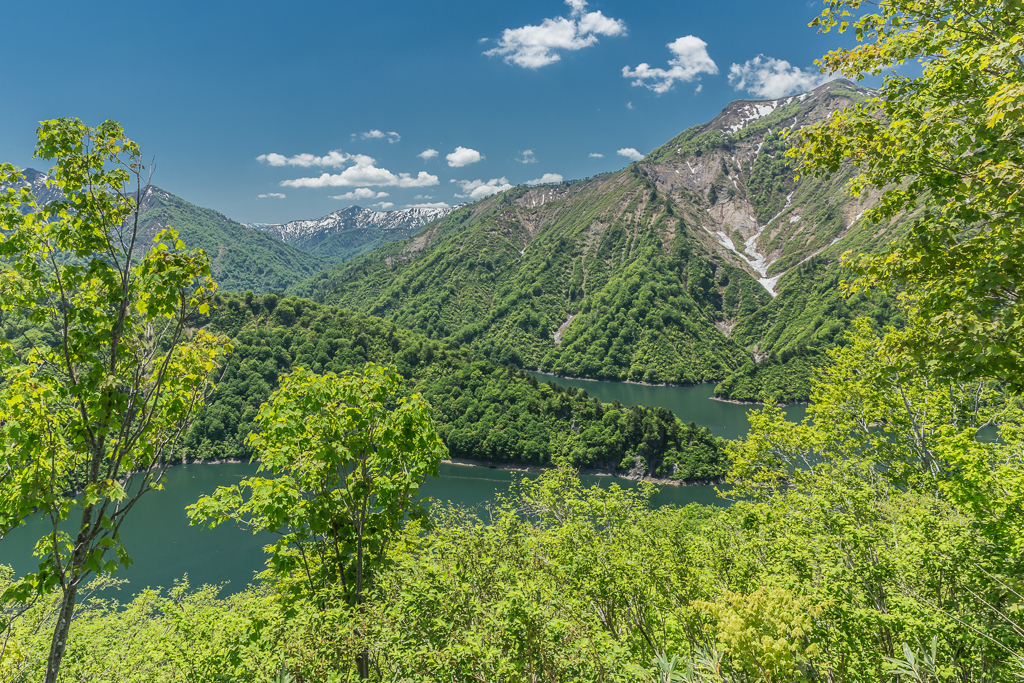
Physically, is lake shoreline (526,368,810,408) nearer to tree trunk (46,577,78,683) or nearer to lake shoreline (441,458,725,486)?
lake shoreline (441,458,725,486)

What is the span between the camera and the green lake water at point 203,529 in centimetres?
4884

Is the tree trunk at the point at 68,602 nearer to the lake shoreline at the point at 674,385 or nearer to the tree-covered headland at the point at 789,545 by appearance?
the tree-covered headland at the point at 789,545

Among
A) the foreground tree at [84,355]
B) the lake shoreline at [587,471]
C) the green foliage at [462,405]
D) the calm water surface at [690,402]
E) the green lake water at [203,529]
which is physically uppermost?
the foreground tree at [84,355]

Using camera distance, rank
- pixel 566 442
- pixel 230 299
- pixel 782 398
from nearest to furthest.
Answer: pixel 566 442 < pixel 782 398 < pixel 230 299

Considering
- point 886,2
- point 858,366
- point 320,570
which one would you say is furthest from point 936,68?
point 858,366

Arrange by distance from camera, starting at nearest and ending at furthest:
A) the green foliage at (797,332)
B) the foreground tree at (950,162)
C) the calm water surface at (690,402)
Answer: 1. the foreground tree at (950,162)
2. the calm water surface at (690,402)
3. the green foliage at (797,332)

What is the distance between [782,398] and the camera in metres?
116

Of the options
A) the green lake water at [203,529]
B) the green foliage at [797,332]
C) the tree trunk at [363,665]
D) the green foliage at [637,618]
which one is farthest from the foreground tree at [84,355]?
the green foliage at [797,332]

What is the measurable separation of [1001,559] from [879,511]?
16.6 feet

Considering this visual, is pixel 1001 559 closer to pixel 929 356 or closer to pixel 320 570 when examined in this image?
pixel 929 356

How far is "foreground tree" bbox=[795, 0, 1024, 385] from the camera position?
561cm

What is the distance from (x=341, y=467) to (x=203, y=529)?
51130 millimetres

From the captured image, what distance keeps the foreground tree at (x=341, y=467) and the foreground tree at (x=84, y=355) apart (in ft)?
11.0

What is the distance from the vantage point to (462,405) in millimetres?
101000
